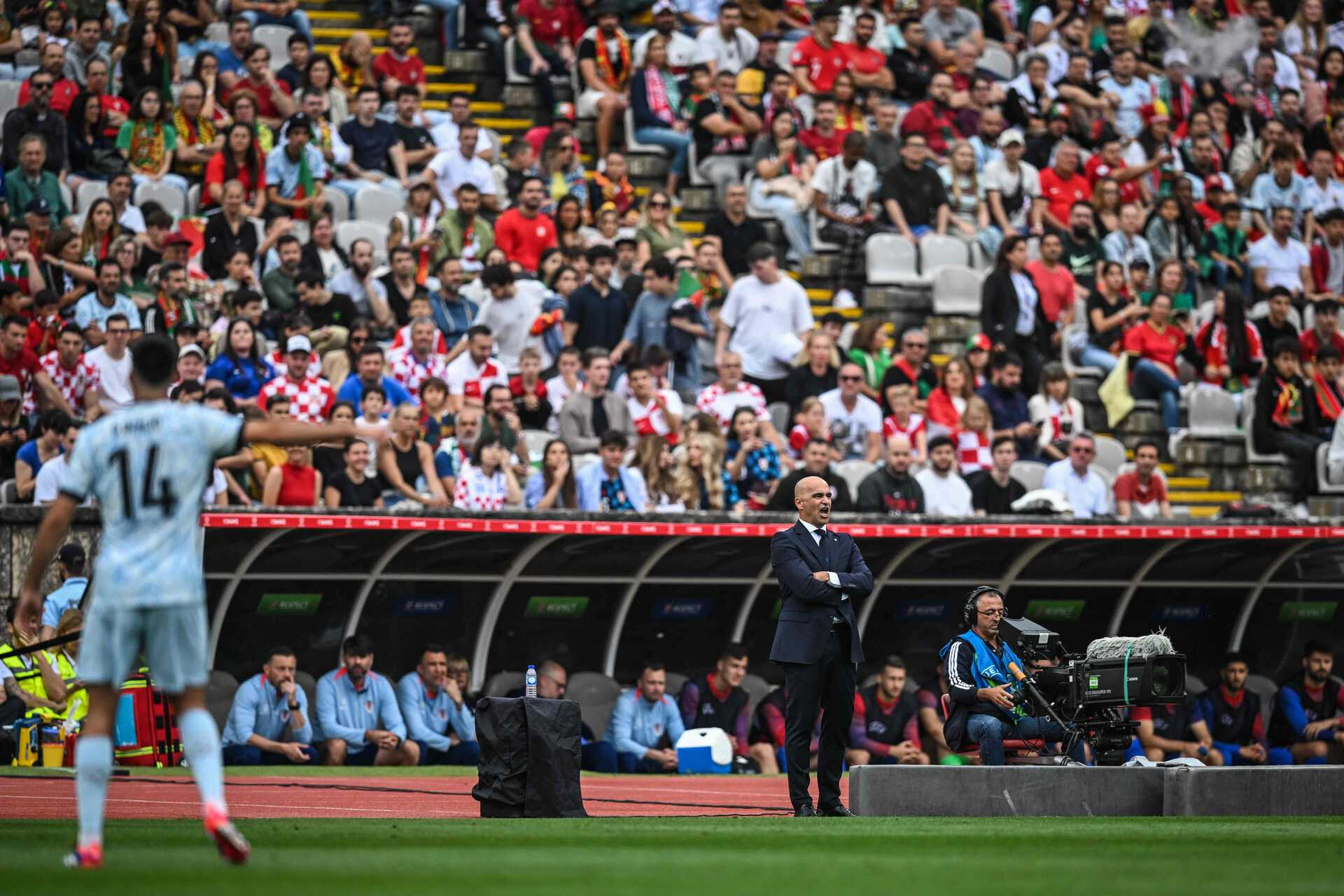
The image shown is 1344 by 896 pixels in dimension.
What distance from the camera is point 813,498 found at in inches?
458

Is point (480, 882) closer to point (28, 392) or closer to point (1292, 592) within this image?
point (28, 392)

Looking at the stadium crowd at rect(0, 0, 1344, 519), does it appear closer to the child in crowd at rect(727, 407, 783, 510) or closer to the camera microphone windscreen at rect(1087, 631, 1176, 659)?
the child in crowd at rect(727, 407, 783, 510)

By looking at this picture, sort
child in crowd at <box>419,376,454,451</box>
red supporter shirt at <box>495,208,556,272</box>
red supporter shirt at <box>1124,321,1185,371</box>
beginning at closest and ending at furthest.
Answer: child in crowd at <box>419,376,454,451</box> < red supporter shirt at <box>495,208,556,272</box> < red supporter shirt at <box>1124,321,1185,371</box>

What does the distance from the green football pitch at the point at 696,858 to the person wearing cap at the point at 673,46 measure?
13.3 metres

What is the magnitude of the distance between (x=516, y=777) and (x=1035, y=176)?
14010 mm

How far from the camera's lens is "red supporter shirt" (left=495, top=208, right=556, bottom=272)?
66.1 ft

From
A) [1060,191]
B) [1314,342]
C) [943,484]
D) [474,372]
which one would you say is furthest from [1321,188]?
[474,372]

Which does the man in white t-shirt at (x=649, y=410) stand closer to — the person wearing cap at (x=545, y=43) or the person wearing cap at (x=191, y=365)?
the person wearing cap at (x=191, y=365)

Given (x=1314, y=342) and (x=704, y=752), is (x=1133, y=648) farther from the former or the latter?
(x=1314, y=342)

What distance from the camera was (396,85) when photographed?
21.6 m

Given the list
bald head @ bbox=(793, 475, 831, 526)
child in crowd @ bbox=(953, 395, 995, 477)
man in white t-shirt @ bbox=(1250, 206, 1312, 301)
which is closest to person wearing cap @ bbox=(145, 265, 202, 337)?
child in crowd @ bbox=(953, 395, 995, 477)

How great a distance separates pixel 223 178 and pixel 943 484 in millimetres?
7202

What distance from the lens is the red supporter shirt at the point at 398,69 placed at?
2191cm

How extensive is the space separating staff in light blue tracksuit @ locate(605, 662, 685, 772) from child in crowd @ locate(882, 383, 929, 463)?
344 cm
